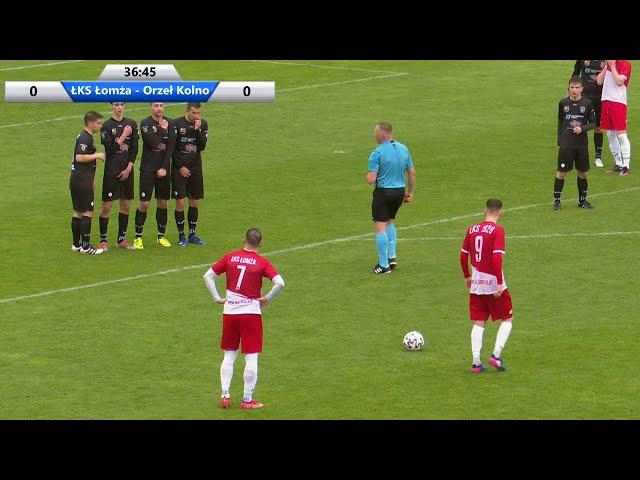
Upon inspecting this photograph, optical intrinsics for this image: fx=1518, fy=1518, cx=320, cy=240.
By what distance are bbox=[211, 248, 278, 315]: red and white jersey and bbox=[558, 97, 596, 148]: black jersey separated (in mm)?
11808

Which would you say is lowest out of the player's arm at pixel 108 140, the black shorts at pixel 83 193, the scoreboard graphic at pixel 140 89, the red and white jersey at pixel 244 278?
the red and white jersey at pixel 244 278

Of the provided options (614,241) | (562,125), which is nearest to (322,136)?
(562,125)

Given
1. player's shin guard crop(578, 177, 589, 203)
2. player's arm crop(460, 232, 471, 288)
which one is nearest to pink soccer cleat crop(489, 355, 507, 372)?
player's arm crop(460, 232, 471, 288)

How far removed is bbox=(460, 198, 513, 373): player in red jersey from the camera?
2077cm

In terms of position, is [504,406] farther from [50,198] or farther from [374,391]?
[50,198]

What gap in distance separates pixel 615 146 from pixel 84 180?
40.5ft

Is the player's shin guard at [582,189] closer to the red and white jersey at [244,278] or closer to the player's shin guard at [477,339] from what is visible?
the player's shin guard at [477,339]

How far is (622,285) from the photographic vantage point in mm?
25203

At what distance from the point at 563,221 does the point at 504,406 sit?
10805 mm

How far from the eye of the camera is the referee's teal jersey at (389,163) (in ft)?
85.4

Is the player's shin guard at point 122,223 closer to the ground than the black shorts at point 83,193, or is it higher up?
closer to the ground

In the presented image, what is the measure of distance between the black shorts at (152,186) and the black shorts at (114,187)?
25cm

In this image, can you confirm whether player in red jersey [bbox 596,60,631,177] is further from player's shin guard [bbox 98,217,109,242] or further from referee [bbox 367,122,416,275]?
player's shin guard [bbox 98,217,109,242]

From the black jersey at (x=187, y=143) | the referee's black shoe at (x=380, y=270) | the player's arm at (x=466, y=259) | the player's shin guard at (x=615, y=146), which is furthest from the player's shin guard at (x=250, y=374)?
the player's shin guard at (x=615, y=146)
